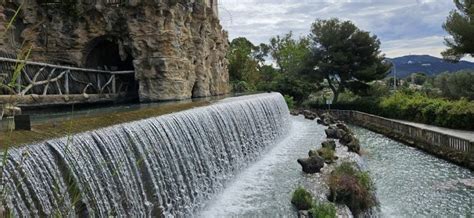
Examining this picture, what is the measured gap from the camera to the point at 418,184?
13.9m

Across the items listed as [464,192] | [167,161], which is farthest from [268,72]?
[167,161]

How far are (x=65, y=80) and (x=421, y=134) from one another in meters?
15.4

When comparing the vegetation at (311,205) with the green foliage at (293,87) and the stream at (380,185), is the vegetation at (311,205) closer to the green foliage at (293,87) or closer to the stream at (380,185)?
the stream at (380,185)

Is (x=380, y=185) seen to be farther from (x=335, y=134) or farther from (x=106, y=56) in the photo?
(x=106, y=56)

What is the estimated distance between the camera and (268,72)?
61250 millimetres

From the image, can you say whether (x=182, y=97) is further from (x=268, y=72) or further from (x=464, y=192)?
(x=268, y=72)

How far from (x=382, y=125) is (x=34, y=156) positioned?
24019mm

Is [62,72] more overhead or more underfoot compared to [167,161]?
more overhead

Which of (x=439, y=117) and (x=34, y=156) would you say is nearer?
(x=34, y=156)

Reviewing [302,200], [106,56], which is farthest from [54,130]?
[106,56]

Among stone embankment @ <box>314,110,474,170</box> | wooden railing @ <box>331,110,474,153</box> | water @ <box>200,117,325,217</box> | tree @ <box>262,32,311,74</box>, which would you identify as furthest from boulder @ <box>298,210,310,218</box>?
tree @ <box>262,32,311,74</box>

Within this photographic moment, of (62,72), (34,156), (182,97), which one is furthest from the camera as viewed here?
(182,97)

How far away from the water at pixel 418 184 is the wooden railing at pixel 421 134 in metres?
0.76

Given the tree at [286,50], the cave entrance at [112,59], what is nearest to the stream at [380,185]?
the cave entrance at [112,59]
